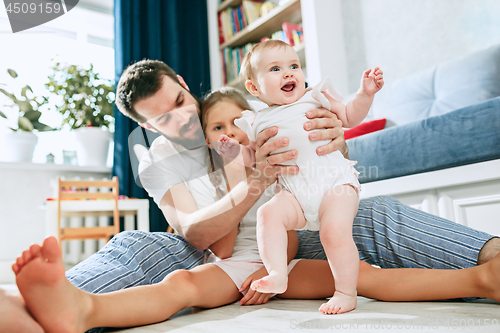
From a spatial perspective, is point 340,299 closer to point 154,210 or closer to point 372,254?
point 372,254

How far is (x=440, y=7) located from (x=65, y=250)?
8.88ft

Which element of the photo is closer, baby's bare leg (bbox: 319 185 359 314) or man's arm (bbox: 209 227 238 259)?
baby's bare leg (bbox: 319 185 359 314)

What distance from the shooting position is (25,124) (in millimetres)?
2473

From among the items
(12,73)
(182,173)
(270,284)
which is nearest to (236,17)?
(12,73)

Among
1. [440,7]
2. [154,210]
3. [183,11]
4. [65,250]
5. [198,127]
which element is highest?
[183,11]

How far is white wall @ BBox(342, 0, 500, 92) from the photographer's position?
178cm

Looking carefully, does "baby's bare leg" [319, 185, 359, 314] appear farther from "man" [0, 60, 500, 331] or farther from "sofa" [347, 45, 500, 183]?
"sofa" [347, 45, 500, 183]

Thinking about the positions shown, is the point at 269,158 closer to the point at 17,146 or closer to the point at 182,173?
the point at 182,173

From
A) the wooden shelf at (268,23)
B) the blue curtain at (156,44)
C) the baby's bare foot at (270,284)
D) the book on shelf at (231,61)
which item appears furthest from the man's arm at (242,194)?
the book on shelf at (231,61)

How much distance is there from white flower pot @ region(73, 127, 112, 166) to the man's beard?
1.77m

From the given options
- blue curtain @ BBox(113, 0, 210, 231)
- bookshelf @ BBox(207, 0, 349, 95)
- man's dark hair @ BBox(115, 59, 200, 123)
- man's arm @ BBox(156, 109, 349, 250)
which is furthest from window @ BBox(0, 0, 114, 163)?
man's arm @ BBox(156, 109, 349, 250)

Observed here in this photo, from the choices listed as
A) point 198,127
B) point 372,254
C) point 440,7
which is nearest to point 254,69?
point 198,127

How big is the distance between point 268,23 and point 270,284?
229cm

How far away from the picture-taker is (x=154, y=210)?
2.83m
